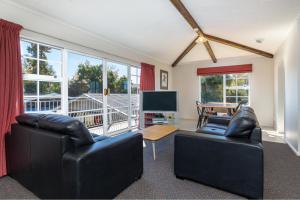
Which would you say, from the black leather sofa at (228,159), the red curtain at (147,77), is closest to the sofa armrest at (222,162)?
the black leather sofa at (228,159)

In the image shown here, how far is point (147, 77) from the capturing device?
5211 mm

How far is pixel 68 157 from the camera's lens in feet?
4.48

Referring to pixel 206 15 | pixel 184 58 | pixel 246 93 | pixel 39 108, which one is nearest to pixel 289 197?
pixel 206 15

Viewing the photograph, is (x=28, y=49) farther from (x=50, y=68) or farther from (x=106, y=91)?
(x=106, y=91)

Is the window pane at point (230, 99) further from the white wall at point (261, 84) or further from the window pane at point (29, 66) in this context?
the window pane at point (29, 66)

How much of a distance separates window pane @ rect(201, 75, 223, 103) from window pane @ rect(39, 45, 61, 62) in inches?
197

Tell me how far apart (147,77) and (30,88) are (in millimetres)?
3126

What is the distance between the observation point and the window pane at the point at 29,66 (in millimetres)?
2629

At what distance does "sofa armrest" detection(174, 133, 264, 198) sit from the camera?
1646 mm

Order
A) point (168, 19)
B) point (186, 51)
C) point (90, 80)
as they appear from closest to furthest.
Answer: point (168, 19) < point (90, 80) < point (186, 51)

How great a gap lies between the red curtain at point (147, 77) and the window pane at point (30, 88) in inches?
107

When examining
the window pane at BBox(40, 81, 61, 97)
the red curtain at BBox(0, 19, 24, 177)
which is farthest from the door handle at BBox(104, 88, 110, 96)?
the red curtain at BBox(0, 19, 24, 177)

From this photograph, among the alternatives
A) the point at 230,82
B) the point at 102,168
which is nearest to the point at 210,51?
the point at 230,82

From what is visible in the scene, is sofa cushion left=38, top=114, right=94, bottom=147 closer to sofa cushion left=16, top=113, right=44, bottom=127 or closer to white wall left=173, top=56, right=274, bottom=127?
sofa cushion left=16, top=113, right=44, bottom=127
